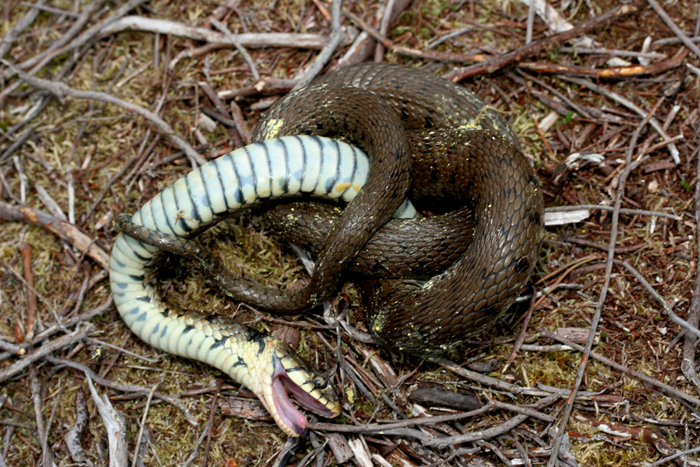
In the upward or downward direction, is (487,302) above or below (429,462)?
above

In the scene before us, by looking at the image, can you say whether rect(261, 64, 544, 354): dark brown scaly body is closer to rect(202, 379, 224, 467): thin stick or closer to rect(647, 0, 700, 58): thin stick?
rect(202, 379, 224, 467): thin stick

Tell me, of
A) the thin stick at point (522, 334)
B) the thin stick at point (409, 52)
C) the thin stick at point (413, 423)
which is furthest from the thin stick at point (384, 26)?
the thin stick at point (413, 423)

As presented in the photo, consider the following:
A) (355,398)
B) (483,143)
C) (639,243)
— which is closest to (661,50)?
(639,243)

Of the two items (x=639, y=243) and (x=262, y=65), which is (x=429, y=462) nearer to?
(x=639, y=243)

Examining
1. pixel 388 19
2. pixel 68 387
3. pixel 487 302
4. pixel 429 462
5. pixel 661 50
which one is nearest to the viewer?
pixel 487 302

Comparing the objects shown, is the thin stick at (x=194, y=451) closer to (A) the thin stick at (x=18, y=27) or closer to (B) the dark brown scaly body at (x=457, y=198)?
(B) the dark brown scaly body at (x=457, y=198)

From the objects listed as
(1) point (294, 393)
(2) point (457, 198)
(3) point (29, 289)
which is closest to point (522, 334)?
(2) point (457, 198)
